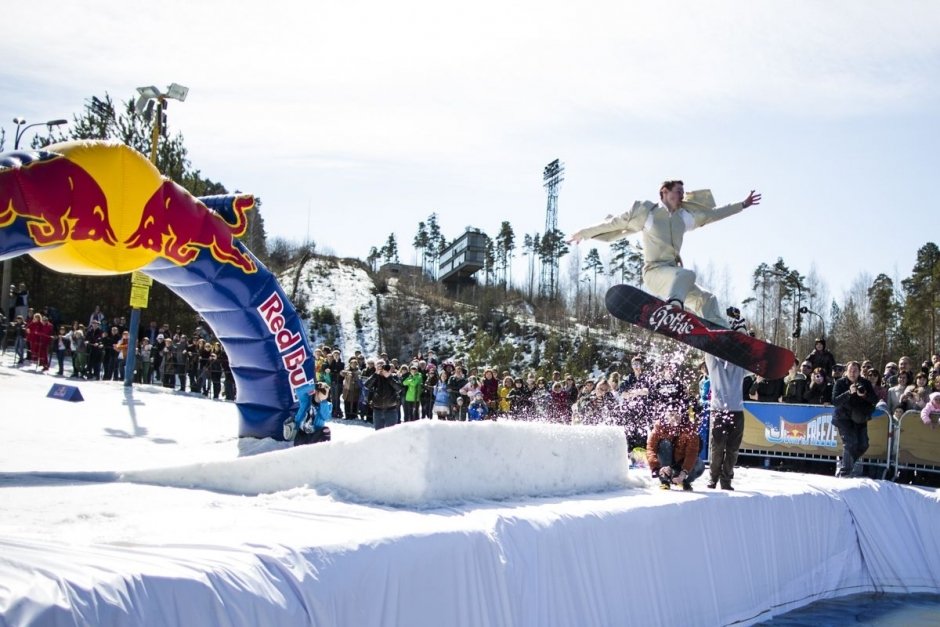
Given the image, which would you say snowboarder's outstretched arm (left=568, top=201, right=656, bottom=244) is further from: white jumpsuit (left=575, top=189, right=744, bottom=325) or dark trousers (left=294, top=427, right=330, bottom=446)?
dark trousers (left=294, top=427, right=330, bottom=446)

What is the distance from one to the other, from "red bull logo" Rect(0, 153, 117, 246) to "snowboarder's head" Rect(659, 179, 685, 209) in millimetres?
6618

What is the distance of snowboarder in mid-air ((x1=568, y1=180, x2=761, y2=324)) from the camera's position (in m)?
8.48

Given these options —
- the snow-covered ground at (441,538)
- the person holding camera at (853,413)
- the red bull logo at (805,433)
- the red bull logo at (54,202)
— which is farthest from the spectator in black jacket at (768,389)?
the red bull logo at (54,202)

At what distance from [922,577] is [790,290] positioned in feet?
160

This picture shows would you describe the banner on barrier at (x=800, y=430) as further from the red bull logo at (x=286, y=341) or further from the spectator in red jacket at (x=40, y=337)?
the spectator in red jacket at (x=40, y=337)

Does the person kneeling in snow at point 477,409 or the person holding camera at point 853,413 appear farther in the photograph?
the person kneeling in snow at point 477,409

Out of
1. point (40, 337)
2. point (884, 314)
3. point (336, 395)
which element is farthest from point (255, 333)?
point (884, 314)

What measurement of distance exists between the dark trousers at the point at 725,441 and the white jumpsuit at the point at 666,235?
3.57 ft

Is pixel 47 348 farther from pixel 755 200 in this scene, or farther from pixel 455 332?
pixel 455 332

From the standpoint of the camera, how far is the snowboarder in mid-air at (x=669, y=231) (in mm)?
8484

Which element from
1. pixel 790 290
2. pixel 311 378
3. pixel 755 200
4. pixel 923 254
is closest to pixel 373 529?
pixel 755 200

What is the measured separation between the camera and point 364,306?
45.2 meters

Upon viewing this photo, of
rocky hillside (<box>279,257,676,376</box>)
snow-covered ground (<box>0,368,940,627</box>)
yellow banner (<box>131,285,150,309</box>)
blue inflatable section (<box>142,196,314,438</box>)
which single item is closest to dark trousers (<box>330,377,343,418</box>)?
yellow banner (<box>131,285,150,309</box>)

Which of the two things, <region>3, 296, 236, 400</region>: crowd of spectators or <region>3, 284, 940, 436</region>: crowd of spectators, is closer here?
<region>3, 284, 940, 436</region>: crowd of spectators
